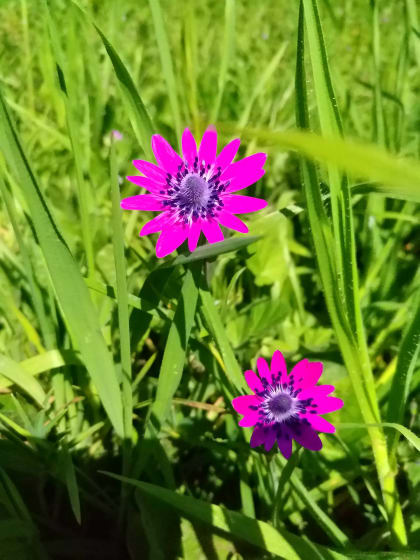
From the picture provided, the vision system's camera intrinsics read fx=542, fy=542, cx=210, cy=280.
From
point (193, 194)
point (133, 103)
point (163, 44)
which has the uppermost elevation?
point (163, 44)

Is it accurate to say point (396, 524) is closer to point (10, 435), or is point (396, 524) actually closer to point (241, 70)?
point (10, 435)

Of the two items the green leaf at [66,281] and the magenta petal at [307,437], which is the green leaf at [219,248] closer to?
the green leaf at [66,281]

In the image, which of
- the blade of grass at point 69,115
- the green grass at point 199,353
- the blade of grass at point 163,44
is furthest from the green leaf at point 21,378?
the blade of grass at point 163,44

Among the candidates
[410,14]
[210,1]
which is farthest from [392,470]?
[210,1]

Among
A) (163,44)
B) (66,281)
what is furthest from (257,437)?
(163,44)

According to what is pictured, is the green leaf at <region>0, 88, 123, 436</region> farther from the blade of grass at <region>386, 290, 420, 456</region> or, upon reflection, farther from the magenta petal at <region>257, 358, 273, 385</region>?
the blade of grass at <region>386, 290, 420, 456</region>

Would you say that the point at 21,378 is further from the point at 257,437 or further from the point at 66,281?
the point at 257,437

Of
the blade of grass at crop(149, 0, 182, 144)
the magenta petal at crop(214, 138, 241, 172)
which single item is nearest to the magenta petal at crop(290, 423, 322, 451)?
the magenta petal at crop(214, 138, 241, 172)
